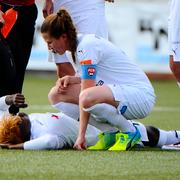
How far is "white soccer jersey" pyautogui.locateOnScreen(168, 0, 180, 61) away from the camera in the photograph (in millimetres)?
9111

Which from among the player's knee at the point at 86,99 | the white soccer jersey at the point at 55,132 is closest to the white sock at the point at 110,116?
the player's knee at the point at 86,99

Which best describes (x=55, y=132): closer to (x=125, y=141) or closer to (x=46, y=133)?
(x=46, y=133)

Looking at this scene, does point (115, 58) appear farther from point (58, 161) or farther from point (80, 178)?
point (80, 178)

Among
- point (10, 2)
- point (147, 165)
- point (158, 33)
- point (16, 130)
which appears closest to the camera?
point (147, 165)

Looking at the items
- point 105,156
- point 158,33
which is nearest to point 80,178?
point 105,156

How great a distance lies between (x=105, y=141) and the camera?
8039 millimetres

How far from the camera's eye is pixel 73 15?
363 inches

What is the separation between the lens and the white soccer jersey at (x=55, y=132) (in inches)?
311

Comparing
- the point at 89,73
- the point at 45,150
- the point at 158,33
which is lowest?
the point at 158,33

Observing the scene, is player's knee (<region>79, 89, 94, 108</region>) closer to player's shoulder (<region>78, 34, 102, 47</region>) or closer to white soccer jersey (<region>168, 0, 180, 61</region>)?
player's shoulder (<region>78, 34, 102, 47</region>)

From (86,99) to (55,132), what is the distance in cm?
42

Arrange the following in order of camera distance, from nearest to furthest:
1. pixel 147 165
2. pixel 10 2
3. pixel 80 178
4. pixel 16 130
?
pixel 80 178 → pixel 147 165 → pixel 16 130 → pixel 10 2

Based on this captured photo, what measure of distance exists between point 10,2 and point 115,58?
1.57 m

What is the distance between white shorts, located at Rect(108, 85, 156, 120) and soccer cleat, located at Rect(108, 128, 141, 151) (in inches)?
7.3
